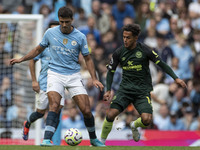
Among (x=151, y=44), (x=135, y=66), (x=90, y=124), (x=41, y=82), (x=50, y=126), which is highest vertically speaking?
(x=135, y=66)

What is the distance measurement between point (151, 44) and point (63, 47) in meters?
6.99

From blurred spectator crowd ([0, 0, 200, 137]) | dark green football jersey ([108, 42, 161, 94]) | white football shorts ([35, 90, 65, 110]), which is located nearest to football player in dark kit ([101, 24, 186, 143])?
dark green football jersey ([108, 42, 161, 94])

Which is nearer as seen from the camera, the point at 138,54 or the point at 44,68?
the point at 138,54

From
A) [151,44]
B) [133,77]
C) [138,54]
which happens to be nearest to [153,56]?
[138,54]

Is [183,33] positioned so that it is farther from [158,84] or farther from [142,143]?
[142,143]

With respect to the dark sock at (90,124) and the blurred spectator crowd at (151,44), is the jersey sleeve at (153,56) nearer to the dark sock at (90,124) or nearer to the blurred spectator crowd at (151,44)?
the dark sock at (90,124)

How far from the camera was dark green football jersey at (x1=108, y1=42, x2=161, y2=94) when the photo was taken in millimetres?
9148

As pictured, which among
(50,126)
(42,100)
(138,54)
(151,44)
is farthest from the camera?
(151,44)

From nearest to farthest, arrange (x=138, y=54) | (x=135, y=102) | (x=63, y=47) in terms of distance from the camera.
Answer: (x=63, y=47), (x=138, y=54), (x=135, y=102)

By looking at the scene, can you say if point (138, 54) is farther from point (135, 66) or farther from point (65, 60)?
point (65, 60)

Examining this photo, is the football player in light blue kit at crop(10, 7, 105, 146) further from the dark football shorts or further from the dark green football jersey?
the dark green football jersey

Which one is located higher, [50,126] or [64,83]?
[64,83]

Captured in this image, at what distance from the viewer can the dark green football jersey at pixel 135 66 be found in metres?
9.15

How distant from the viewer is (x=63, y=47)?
8.57m
